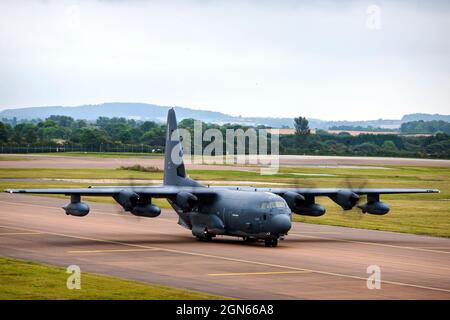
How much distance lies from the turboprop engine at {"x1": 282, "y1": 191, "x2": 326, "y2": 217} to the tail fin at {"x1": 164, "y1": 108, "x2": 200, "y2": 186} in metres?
5.39

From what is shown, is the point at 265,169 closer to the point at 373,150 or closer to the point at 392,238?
the point at 392,238

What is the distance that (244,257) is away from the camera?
40.2 metres

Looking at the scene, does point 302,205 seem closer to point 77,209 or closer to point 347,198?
point 347,198

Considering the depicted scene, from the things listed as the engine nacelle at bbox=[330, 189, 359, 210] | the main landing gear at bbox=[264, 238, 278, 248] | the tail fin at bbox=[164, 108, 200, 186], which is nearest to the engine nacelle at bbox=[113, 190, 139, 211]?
the tail fin at bbox=[164, 108, 200, 186]

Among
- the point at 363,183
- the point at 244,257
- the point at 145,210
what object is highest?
the point at 363,183

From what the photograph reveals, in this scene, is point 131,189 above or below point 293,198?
above

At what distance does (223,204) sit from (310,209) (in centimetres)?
540

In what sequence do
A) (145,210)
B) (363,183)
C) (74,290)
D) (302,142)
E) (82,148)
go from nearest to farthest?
(74,290), (145,210), (363,183), (82,148), (302,142)

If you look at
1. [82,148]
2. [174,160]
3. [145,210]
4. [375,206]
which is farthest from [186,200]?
[82,148]

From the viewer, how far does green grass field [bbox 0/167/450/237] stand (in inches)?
2330

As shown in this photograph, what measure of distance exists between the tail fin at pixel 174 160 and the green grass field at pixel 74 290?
51.2ft
